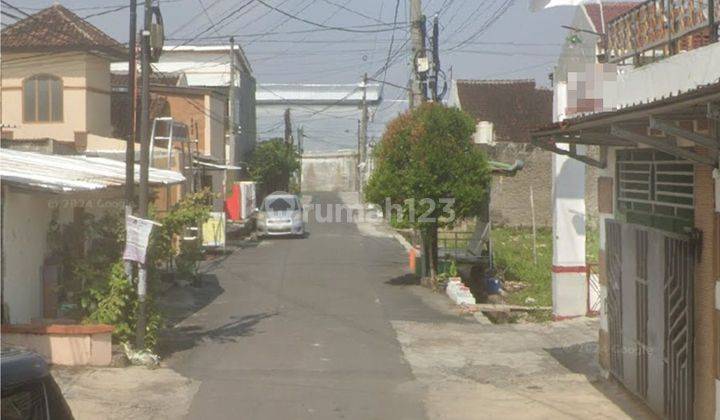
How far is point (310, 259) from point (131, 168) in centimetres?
1761

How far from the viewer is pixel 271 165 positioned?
196ft

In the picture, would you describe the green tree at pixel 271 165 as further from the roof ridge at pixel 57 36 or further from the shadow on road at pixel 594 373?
the shadow on road at pixel 594 373

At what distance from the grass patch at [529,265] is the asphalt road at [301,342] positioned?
2521mm

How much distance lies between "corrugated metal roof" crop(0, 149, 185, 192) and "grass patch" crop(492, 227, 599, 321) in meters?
8.38

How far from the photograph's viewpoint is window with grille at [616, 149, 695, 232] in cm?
991

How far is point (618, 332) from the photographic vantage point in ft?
39.8

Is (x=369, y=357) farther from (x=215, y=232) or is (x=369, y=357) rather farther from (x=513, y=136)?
(x=513, y=136)

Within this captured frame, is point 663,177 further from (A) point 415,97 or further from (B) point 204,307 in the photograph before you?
(A) point 415,97

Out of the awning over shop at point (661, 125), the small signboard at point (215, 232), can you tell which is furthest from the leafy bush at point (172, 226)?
the small signboard at point (215, 232)

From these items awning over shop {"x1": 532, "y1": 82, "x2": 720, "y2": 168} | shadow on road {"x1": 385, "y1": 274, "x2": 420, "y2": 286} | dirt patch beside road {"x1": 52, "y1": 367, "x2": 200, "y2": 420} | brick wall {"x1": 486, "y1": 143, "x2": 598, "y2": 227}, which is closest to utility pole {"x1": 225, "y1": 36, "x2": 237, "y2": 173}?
brick wall {"x1": 486, "y1": 143, "x2": 598, "y2": 227}

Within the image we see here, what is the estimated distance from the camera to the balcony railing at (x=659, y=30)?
997cm

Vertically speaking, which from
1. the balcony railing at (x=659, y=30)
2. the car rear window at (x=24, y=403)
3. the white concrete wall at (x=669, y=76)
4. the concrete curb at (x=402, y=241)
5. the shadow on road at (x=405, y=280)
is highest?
the balcony railing at (x=659, y=30)

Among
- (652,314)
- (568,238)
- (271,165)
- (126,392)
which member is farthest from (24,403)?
(271,165)

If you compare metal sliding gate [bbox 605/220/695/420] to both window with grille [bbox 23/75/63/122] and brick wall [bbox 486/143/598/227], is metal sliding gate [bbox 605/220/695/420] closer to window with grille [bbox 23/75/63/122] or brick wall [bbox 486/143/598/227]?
window with grille [bbox 23/75/63/122]
